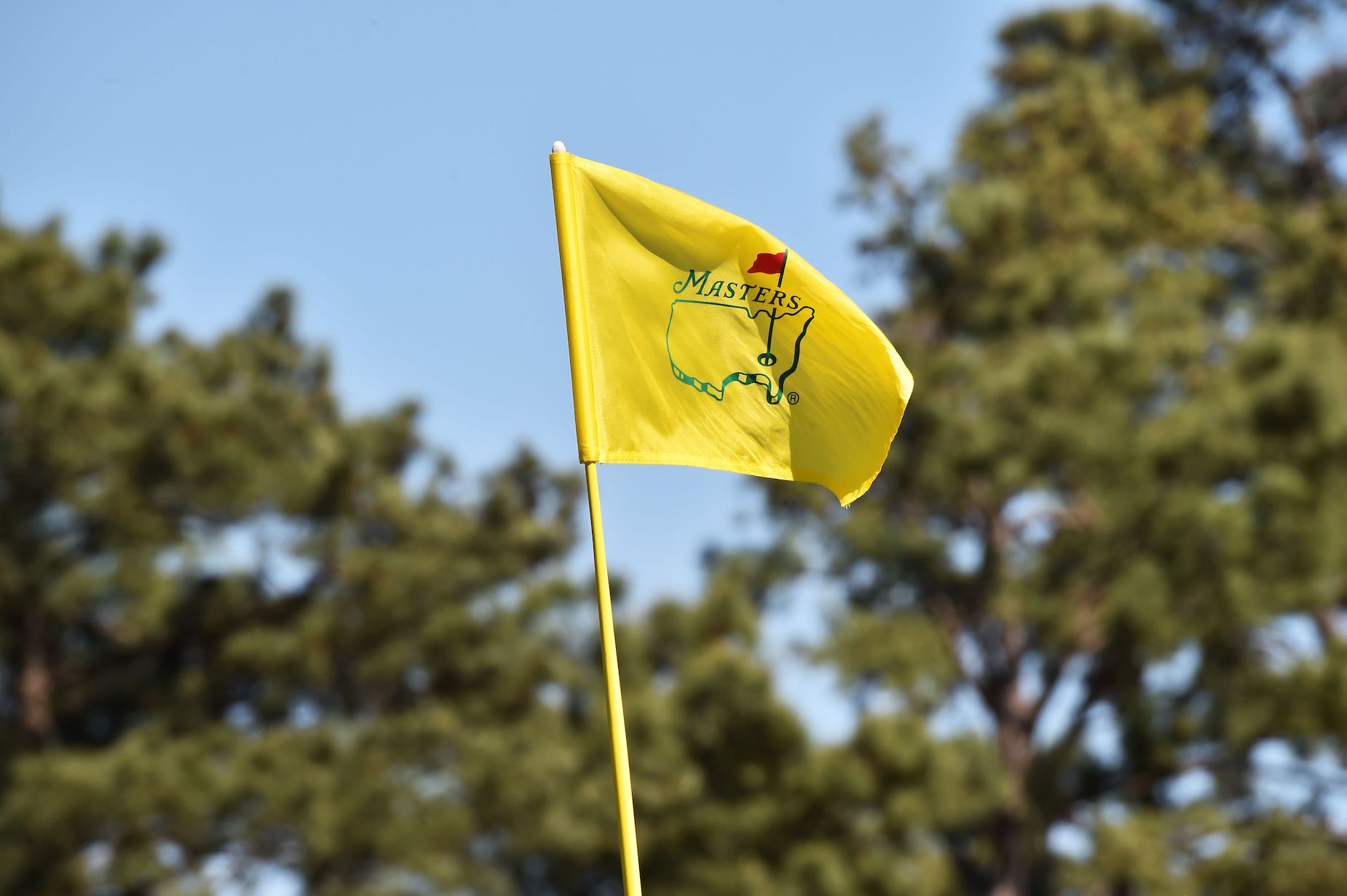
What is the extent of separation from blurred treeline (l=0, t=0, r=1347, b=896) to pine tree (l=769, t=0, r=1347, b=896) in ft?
0.10

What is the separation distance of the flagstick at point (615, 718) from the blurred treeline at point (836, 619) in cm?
662

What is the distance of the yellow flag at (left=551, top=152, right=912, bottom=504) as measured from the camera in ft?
12.8

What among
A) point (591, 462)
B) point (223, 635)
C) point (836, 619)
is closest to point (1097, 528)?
point (836, 619)

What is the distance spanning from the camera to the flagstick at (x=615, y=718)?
3.23 metres

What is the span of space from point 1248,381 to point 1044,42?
772cm

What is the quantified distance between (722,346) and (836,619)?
7.77 metres

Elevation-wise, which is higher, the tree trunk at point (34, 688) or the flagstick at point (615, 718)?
the tree trunk at point (34, 688)

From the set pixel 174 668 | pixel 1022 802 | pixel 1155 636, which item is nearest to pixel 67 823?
pixel 174 668

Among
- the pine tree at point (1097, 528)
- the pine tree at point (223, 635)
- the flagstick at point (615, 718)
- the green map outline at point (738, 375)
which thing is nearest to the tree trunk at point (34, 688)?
the pine tree at point (223, 635)

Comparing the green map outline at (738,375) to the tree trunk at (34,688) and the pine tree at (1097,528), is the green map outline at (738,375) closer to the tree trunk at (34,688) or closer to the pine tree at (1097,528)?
the pine tree at (1097,528)

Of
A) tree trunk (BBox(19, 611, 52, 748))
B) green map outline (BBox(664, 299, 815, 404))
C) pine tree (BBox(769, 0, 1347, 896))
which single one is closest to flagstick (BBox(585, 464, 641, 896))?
green map outline (BBox(664, 299, 815, 404))

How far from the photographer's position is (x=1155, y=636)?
1077 centimetres

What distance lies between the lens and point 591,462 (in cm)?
365

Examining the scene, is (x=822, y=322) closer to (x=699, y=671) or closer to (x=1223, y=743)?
(x=699, y=671)
